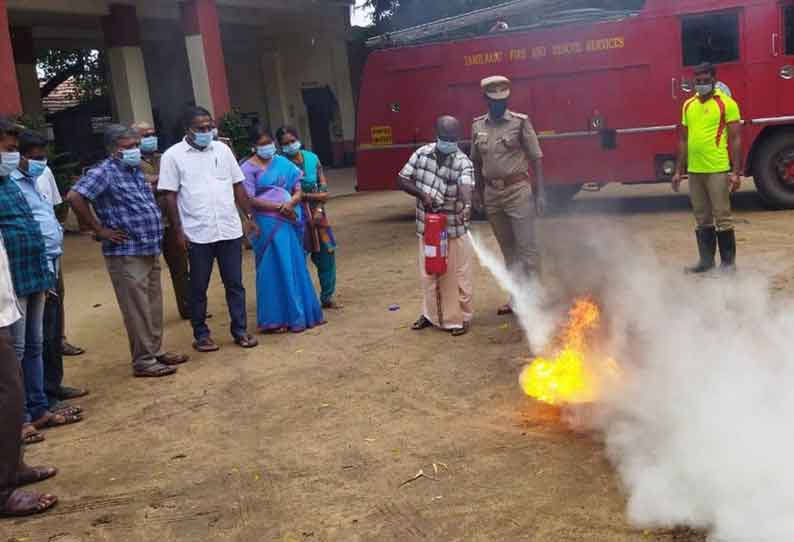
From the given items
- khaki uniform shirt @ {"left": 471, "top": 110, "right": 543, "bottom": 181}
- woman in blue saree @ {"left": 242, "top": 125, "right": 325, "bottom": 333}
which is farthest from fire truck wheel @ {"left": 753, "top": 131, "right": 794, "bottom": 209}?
woman in blue saree @ {"left": 242, "top": 125, "right": 325, "bottom": 333}

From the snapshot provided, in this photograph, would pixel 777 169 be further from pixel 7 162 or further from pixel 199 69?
pixel 199 69

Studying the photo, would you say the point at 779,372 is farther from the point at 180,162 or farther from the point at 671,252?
the point at 671,252

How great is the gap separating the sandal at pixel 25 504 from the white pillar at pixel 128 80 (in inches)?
514

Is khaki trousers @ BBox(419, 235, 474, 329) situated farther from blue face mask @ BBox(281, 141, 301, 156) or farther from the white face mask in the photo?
the white face mask

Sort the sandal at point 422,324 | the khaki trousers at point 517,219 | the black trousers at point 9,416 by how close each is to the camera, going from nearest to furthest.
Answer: the black trousers at point 9,416 → the khaki trousers at point 517,219 → the sandal at point 422,324

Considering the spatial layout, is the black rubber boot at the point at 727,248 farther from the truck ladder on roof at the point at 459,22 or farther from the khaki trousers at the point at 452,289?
the truck ladder on roof at the point at 459,22

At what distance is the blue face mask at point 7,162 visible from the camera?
405cm

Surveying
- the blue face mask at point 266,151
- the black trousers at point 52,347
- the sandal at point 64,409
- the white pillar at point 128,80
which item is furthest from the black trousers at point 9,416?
the white pillar at point 128,80

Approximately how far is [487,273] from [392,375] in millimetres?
3092

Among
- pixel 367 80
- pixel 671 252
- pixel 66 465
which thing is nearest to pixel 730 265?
pixel 671 252

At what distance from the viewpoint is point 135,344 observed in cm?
558

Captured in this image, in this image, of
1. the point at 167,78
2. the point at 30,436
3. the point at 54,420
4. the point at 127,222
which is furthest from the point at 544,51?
the point at 167,78

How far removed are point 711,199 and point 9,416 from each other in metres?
5.72

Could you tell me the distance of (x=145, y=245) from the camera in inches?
212
